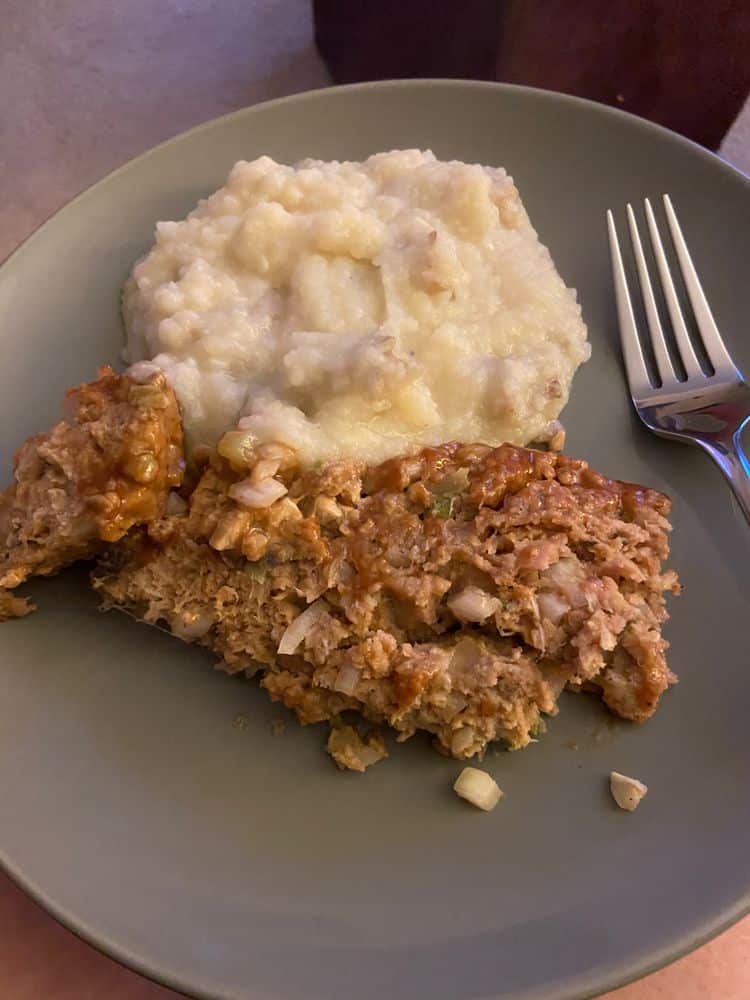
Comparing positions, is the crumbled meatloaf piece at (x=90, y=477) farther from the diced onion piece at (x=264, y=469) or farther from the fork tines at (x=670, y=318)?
the fork tines at (x=670, y=318)

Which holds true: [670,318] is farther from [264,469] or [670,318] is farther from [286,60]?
[286,60]

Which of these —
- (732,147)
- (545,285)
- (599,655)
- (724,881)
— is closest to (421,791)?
(599,655)

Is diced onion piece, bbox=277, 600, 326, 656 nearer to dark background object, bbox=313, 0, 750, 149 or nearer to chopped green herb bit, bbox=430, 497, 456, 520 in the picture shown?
chopped green herb bit, bbox=430, 497, 456, 520

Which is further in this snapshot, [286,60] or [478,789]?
[286,60]

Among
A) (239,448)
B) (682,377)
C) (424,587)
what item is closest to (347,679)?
(424,587)

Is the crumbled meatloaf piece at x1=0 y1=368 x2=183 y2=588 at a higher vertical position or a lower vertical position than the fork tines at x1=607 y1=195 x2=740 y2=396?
lower

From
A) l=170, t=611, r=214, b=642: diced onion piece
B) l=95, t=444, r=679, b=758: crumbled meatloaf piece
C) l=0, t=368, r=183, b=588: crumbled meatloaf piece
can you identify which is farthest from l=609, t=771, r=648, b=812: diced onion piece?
l=0, t=368, r=183, b=588: crumbled meatloaf piece

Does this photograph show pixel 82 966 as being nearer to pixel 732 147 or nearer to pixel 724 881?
pixel 724 881
